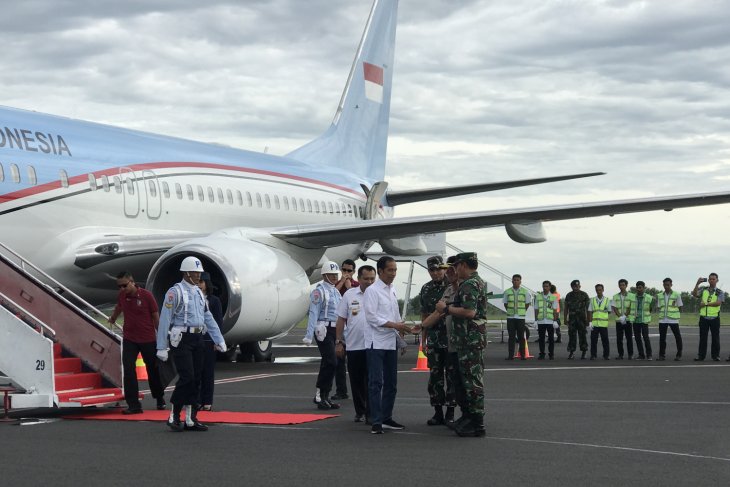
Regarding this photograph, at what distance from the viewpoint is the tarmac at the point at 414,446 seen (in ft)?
22.8

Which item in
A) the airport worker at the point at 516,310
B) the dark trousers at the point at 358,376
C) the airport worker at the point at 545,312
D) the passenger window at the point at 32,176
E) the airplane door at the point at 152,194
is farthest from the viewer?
the airport worker at the point at 545,312

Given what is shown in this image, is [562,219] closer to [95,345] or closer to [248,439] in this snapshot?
[95,345]

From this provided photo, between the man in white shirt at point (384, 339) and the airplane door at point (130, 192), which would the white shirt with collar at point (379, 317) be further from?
the airplane door at point (130, 192)

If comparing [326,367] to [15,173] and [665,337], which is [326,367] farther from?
[665,337]

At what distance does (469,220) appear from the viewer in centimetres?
1747

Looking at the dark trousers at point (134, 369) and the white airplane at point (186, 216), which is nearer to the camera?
the dark trousers at point (134, 369)

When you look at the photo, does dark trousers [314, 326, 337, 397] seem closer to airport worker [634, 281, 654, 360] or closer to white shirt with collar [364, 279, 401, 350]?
white shirt with collar [364, 279, 401, 350]

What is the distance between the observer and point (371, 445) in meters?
8.55

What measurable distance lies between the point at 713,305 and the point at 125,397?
11.7m

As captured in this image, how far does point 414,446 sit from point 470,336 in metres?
1.25

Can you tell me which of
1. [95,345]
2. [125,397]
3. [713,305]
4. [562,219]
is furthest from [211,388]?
[713,305]

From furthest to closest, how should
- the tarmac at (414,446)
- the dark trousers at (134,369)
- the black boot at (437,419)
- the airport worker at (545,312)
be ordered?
1. the airport worker at (545,312)
2. the dark trousers at (134,369)
3. the black boot at (437,419)
4. the tarmac at (414,446)

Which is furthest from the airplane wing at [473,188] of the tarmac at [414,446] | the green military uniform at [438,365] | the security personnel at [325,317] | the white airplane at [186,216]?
the green military uniform at [438,365]

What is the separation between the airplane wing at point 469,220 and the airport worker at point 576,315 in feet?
12.4
